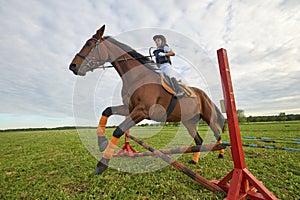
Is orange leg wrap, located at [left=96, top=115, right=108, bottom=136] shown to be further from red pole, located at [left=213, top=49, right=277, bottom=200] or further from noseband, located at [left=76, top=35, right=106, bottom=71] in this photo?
red pole, located at [left=213, top=49, right=277, bottom=200]

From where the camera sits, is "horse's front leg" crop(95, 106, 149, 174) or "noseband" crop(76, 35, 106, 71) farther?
"noseband" crop(76, 35, 106, 71)

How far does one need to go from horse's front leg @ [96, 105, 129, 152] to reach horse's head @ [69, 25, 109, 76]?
0.97m

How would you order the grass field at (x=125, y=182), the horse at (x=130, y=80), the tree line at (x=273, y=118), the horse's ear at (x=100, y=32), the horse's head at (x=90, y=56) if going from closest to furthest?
the grass field at (x=125, y=182) → the horse at (x=130, y=80) → the horse's head at (x=90, y=56) → the horse's ear at (x=100, y=32) → the tree line at (x=273, y=118)

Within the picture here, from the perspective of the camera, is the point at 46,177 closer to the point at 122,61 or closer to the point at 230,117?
the point at 122,61

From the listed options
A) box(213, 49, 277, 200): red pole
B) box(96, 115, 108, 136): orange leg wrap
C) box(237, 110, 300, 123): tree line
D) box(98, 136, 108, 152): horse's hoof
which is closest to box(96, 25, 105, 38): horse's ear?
box(96, 115, 108, 136): orange leg wrap

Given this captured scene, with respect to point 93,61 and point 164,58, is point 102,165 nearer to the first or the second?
point 93,61

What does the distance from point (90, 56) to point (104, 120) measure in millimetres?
1377

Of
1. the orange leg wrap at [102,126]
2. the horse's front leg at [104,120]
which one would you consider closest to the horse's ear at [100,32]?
the horse's front leg at [104,120]

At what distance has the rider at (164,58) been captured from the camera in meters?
3.73

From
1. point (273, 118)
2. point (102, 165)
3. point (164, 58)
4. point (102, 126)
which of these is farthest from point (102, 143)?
point (273, 118)

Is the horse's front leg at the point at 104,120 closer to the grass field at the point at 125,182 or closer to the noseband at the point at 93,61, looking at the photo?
the grass field at the point at 125,182

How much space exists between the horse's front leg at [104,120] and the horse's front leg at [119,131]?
2.06 feet

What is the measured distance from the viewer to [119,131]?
9.31 ft

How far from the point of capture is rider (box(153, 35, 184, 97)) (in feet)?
12.2
